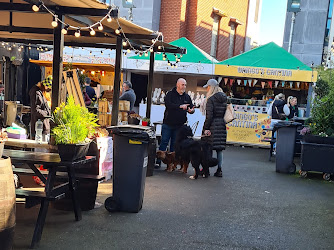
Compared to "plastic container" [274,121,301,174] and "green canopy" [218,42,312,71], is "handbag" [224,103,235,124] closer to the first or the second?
"plastic container" [274,121,301,174]

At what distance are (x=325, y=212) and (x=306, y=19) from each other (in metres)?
17.1

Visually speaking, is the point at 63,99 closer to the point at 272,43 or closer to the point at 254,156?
the point at 254,156

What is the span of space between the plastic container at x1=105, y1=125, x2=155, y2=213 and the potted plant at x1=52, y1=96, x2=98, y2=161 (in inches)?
30.0

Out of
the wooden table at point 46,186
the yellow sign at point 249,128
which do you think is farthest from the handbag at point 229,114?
the yellow sign at point 249,128

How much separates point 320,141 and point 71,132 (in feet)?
20.4

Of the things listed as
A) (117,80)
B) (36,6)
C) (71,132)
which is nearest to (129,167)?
(71,132)

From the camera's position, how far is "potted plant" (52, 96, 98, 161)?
468 centimetres

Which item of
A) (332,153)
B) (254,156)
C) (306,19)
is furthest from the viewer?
(306,19)

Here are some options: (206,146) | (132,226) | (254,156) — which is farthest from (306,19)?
(132,226)

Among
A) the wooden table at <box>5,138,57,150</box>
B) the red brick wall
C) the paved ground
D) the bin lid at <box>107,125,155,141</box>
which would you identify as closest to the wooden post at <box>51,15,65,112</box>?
the wooden table at <box>5,138,57,150</box>

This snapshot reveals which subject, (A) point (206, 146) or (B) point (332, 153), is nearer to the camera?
(A) point (206, 146)

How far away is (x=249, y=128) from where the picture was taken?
1429cm

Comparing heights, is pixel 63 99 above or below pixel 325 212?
above

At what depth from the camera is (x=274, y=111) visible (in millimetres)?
12586
